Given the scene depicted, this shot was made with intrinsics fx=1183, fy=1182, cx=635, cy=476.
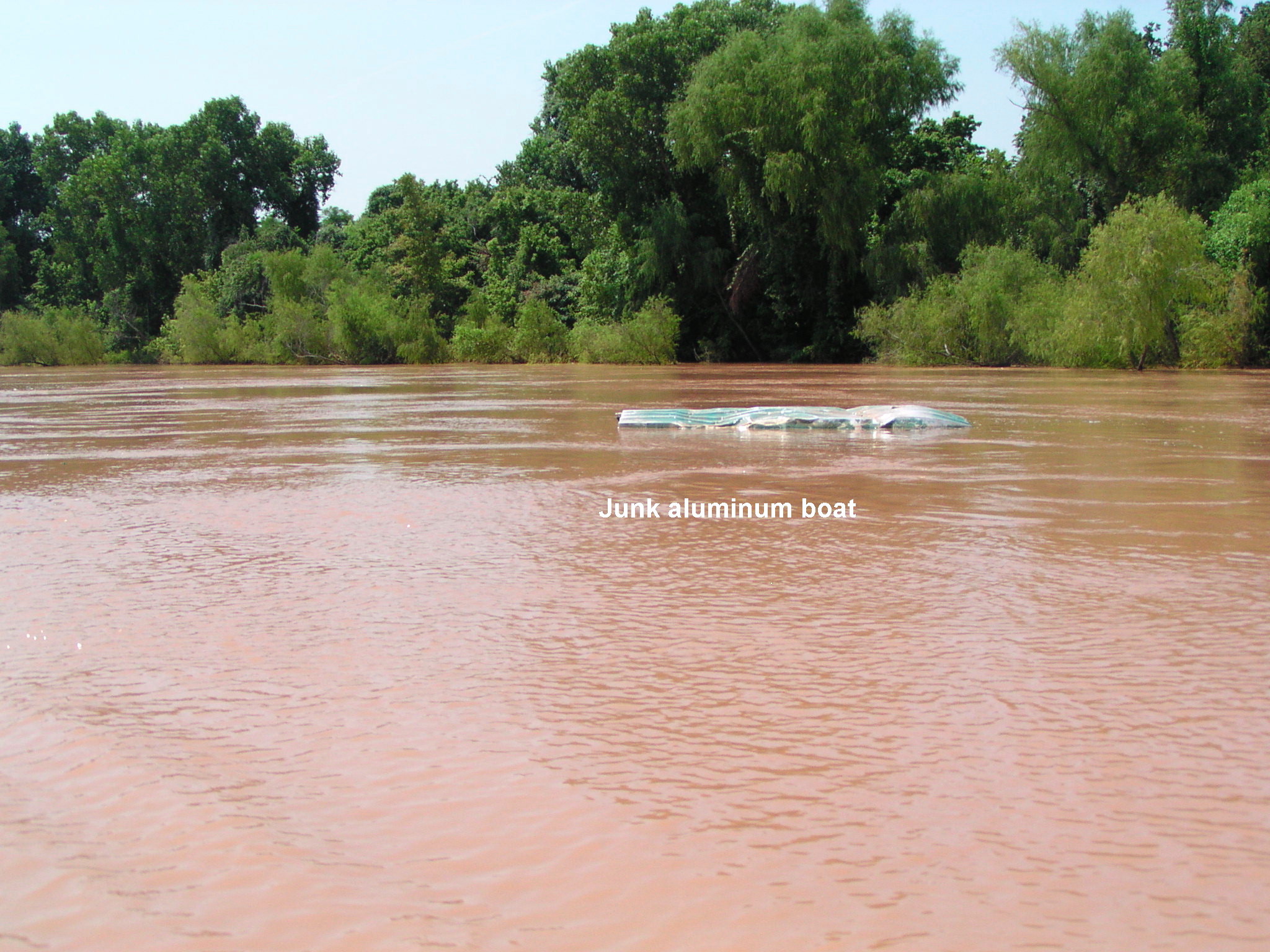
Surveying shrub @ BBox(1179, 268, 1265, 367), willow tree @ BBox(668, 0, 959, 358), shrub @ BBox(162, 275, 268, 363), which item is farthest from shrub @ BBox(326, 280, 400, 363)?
shrub @ BBox(1179, 268, 1265, 367)

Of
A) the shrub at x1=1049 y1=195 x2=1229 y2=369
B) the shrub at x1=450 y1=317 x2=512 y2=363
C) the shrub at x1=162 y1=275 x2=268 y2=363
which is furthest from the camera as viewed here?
the shrub at x1=162 y1=275 x2=268 y2=363

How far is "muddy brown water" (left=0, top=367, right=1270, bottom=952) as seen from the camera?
222cm

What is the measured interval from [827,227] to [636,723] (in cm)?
3425

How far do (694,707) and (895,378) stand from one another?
73.9 ft

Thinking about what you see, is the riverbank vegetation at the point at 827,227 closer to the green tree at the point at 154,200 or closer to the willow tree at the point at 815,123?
the willow tree at the point at 815,123

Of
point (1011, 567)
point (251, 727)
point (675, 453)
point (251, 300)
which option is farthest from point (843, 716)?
point (251, 300)

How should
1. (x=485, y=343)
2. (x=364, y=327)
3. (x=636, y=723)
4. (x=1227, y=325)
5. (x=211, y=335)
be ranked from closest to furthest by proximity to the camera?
(x=636, y=723) < (x=1227, y=325) < (x=364, y=327) < (x=485, y=343) < (x=211, y=335)

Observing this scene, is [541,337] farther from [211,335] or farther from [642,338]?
[211,335]

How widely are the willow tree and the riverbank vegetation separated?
8cm

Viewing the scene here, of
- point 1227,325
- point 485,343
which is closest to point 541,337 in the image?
point 485,343

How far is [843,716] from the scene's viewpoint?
3.23m

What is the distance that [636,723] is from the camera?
3.21m

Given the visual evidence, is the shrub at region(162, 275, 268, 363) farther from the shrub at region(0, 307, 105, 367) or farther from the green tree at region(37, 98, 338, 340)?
the green tree at region(37, 98, 338, 340)

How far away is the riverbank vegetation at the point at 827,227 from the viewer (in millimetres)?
30609
